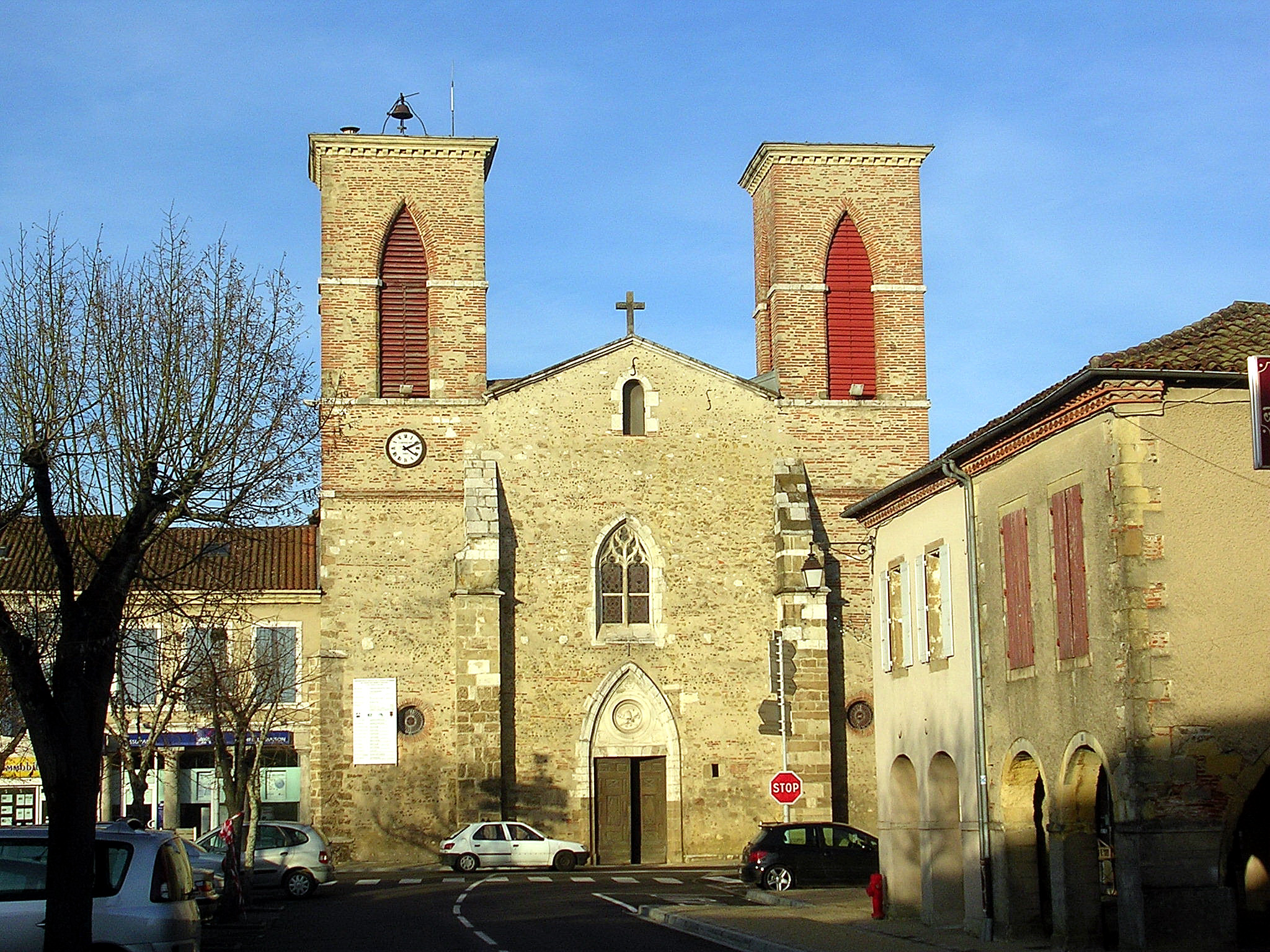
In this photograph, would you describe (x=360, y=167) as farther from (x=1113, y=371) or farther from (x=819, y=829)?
(x=1113, y=371)

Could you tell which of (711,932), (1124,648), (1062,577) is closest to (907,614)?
(711,932)

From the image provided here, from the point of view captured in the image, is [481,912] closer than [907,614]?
No

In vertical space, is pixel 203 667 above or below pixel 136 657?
above

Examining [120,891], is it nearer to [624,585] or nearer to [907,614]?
[907,614]

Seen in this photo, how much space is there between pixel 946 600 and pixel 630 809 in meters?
16.0

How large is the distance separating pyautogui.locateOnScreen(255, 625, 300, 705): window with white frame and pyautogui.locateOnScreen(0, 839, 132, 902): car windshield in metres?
17.4

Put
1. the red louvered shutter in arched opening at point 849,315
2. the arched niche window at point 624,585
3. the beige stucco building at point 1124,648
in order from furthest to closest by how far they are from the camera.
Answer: the red louvered shutter in arched opening at point 849,315 < the arched niche window at point 624,585 < the beige stucco building at point 1124,648

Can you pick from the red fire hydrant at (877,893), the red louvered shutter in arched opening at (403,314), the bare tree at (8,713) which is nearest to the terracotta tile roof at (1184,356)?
the red fire hydrant at (877,893)

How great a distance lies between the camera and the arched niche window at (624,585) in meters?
36.0

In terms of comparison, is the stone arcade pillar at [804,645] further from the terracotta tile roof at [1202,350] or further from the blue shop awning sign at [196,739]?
the terracotta tile roof at [1202,350]

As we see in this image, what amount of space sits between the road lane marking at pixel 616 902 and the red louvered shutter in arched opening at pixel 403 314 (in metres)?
13.3

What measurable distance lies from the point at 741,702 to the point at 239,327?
68.2 ft

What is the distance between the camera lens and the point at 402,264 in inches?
1458

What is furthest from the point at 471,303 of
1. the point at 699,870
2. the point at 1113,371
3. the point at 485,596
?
the point at 1113,371
